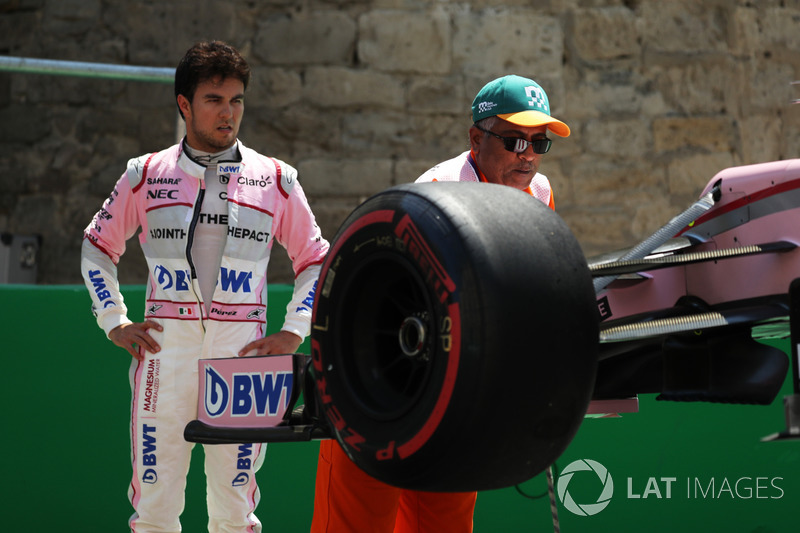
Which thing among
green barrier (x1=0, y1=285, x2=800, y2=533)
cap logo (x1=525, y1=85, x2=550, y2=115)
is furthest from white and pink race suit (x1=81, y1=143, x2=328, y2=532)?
green barrier (x1=0, y1=285, x2=800, y2=533)

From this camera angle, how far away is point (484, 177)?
3344mm

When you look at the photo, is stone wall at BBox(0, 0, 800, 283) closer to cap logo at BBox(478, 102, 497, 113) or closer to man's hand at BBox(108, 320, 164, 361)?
man's hand at BBox(108, 320, 164, 361)

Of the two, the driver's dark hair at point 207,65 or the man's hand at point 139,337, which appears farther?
the driver's dark hair at point 207,65

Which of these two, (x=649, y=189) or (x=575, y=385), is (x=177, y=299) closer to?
(x=575, y=385)

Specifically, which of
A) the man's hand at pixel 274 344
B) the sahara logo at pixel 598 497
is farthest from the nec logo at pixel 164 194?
the sahara logo at pixel 598 497

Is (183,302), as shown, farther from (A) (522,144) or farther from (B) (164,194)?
(A) (522,144)

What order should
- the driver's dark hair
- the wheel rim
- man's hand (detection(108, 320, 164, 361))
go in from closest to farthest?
the wheel rim → man's hand (detection(108, 320, 164, 361)) → the driver's dark hair

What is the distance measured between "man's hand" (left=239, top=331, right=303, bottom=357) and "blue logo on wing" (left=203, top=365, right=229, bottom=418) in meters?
0.70

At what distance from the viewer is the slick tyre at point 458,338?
2.02 metres

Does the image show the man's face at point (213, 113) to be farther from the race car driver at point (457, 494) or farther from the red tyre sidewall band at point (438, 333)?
the red tyre sidewall band at point (438, 333)

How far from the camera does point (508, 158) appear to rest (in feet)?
10.9

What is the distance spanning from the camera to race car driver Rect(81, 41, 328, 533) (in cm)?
335

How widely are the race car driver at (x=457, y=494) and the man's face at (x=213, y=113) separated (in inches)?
30.7

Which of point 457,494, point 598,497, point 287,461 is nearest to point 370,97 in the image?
point 287,461
